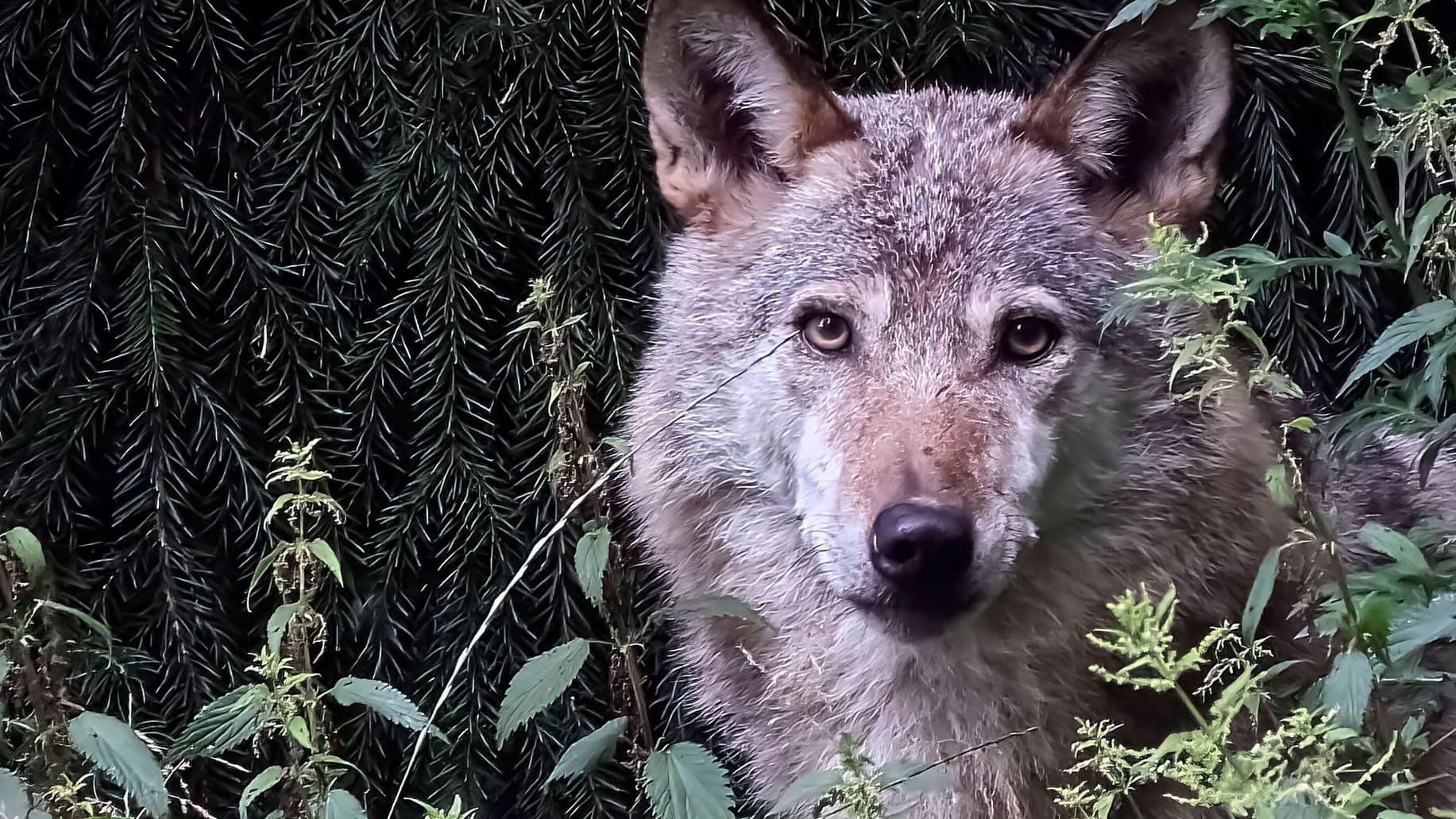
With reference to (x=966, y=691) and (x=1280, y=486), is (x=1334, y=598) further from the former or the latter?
(x=966, y=691)

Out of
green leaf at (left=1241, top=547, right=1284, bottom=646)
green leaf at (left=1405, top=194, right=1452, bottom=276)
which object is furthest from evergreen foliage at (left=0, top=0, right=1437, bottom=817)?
green leaf at (left=1241, top=547, right=1284, bottom=646)

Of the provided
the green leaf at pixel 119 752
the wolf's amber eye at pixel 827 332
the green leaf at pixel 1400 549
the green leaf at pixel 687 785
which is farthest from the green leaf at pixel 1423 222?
the green leaf at pixel 119 752

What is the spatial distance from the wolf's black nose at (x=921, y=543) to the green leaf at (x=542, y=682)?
16.7 inches

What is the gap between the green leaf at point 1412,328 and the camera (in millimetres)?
1400

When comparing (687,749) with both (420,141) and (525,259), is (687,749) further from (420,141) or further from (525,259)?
(420,141)

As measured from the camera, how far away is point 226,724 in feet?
5.45

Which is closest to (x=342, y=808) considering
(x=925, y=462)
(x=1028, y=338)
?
(x=925, y=462)

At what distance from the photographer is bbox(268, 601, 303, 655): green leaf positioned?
1.57m

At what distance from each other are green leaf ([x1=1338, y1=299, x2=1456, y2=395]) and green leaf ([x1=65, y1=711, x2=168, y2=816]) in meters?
1.60

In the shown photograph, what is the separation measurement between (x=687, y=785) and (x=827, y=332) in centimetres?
75

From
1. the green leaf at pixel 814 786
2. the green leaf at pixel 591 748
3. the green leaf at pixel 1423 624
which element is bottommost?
the green leaf at pixel 591 748

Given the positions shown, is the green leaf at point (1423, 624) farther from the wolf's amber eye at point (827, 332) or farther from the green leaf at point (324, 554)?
the green leaf at point (324, 554)

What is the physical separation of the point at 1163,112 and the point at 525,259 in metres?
1.26

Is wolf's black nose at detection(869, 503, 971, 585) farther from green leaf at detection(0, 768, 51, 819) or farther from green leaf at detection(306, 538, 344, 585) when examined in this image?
green leaf at detection(0, 768, 51, 819)
